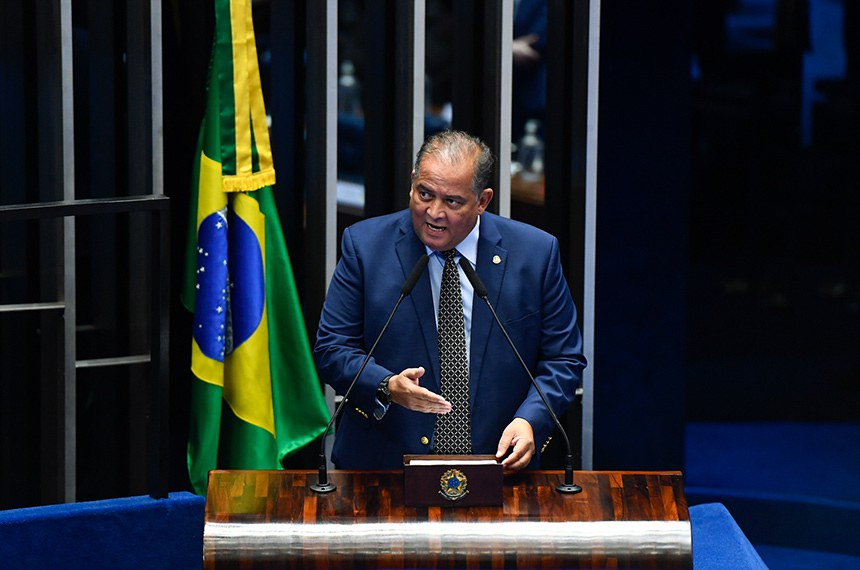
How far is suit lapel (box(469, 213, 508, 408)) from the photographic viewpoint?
304 centimetres

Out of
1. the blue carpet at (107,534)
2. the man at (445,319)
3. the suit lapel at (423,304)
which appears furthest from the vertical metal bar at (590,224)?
the blue carpet at (107,534)

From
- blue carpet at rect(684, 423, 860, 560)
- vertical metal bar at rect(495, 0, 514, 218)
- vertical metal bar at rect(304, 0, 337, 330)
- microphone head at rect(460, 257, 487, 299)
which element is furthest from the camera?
blue carpet at rect(684, 423, 860, 560)

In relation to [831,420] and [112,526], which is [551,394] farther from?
[831,420]

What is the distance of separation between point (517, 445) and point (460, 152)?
0.62m

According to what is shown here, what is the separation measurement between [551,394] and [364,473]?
1.55 ft

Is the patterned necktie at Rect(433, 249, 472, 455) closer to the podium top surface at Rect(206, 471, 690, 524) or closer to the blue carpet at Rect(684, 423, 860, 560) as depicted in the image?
the podium top surface at Rect(206, 471, 690, 524)

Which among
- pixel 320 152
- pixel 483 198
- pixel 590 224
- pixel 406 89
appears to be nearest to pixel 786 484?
pixel 590 224

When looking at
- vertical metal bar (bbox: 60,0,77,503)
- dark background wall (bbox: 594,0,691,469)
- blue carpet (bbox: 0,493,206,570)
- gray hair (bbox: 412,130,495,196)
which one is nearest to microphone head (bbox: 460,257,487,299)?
gray hair (bbox: 412,130,495,196)

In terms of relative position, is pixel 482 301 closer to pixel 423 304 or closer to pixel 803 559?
pixel 423 304

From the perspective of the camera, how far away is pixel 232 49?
12.2 feet

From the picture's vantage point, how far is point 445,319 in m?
3.05

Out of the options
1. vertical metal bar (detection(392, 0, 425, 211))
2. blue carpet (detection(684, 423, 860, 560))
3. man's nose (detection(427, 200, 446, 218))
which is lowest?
blue carpet (detection(684, 423, 860, 560))

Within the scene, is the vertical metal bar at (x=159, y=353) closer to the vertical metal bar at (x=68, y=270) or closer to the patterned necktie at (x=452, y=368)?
the vertical metal bar at (x=68, y=270)

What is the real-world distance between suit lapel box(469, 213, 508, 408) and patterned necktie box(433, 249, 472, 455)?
0.9 inches
